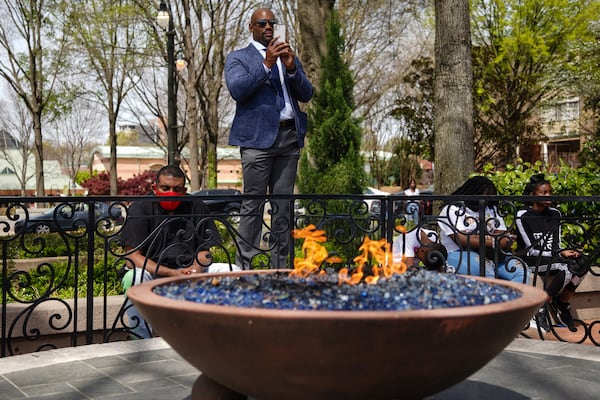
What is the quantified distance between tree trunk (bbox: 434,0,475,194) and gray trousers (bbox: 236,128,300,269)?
11.4 ft

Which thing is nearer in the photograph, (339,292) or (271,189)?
(339,292)

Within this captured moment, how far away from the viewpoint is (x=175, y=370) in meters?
4.07

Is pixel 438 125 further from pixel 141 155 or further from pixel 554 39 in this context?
pixel 141 155

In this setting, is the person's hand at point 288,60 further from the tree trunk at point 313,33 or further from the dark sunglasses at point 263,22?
the tree trunk at point 313,33

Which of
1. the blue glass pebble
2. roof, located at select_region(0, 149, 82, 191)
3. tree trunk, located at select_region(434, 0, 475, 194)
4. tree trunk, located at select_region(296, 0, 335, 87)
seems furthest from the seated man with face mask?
roof, located at select_region(0, 149, 82, 191)

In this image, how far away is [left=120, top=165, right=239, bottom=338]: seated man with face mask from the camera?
218 inches

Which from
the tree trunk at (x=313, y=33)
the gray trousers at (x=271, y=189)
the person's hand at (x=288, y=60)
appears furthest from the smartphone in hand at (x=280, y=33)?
the tree trunk at (x=313, y=33)

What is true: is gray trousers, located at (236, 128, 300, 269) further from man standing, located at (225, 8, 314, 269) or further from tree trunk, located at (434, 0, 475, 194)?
tree trunk, located at (434, 0, 475, 194)

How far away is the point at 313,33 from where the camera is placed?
13.0 m

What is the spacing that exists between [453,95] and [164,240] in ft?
16.4

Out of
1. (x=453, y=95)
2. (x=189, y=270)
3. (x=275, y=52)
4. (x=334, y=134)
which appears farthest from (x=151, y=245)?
(x=334, y=134)

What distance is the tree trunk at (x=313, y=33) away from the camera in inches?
513

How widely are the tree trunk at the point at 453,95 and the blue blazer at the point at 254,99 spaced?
11.3ft

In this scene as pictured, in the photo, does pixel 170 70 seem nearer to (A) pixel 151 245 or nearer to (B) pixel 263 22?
(B) pixel 263 22
